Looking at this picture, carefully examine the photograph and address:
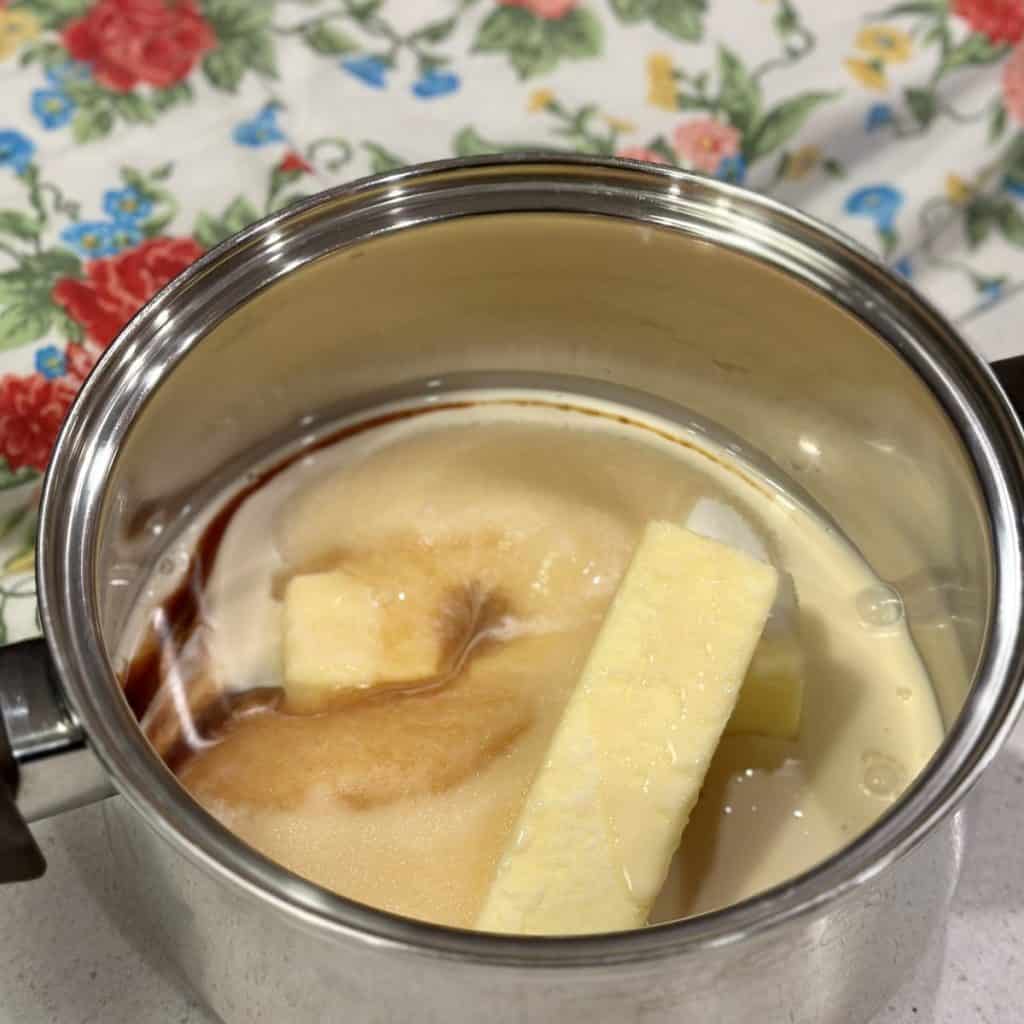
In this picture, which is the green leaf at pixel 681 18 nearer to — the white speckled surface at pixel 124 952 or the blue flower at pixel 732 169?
the blue flower at pixel 732 169

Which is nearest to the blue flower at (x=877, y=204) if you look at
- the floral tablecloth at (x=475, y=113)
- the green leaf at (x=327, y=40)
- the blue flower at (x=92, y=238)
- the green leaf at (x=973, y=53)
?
the floral tablecloth at (x=475, y=113)

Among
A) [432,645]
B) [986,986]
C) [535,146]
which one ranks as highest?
[535,146]

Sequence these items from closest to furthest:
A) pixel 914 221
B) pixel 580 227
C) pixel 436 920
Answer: pixel 436 920, pixel 580 227, pixel 914 221

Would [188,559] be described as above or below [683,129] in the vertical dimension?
below

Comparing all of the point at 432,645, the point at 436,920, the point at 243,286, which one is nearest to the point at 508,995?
the point at 436,920

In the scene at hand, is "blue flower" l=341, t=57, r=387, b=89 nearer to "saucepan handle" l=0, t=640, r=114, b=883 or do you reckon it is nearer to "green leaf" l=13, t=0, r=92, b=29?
"green leaf" l=13, t=0, r=92, b=29

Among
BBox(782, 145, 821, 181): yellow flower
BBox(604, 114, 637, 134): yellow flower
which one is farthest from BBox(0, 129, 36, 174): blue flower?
BBox(782, 145, 821, 181): yellow flower

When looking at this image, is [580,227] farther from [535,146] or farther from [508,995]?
[508,995]
